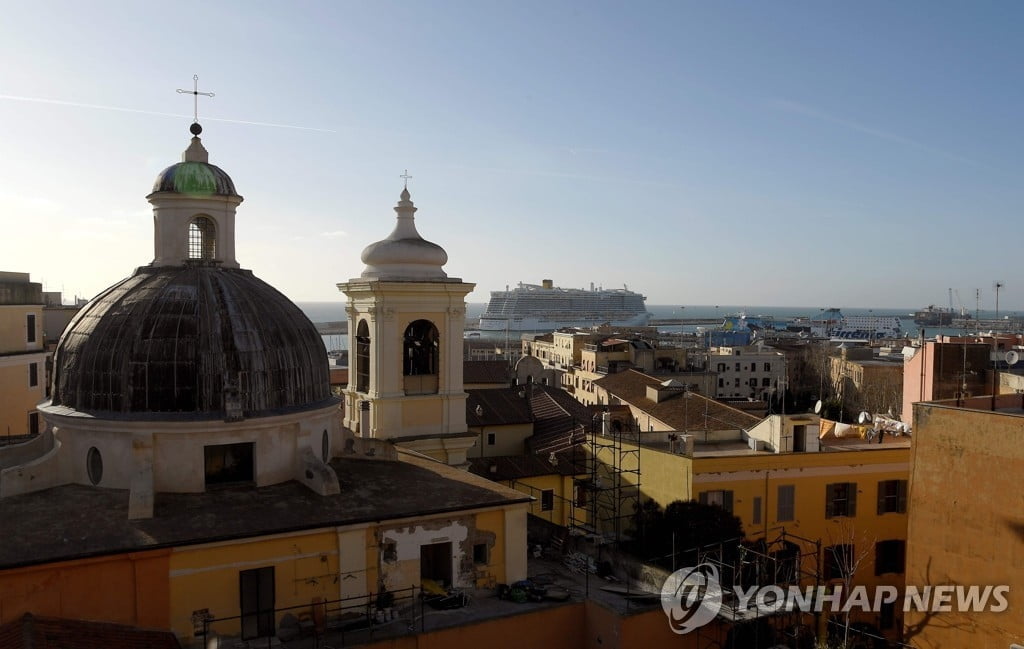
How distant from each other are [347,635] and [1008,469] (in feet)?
40.0

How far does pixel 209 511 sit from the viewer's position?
1359 centimetres

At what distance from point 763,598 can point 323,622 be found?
8.02 metres

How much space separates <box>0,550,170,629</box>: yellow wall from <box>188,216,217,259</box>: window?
709cm

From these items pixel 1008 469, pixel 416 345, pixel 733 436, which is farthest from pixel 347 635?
pixel 733 436

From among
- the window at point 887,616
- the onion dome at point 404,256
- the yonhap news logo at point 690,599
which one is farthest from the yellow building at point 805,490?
the onion dome at point 404,256

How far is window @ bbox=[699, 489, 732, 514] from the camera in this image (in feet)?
69.1

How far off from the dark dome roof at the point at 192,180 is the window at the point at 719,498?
1402cm

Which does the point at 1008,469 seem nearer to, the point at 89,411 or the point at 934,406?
the point at 934,406

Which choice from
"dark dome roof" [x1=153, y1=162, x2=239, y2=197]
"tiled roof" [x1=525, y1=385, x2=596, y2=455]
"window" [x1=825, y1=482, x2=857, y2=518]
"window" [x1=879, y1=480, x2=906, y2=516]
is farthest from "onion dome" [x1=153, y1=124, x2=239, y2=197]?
"window" [x1=879, y1=480, x2=906, y2=516]

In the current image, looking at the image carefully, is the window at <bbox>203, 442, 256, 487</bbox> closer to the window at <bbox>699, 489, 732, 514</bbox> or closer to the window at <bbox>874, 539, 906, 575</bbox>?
the window at <bbox>699, 489, 732, 514</bbox>

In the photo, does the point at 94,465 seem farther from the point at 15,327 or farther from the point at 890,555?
the point at 890,555

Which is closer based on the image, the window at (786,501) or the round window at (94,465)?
the round window at (94,465)

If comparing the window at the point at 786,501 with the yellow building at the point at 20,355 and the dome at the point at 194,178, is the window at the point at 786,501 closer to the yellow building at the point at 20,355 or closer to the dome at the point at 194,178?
the dome at the point at 194,178

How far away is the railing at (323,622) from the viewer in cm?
1278
